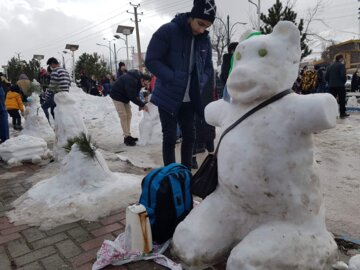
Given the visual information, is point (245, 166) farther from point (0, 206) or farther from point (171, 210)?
point (0, 206)

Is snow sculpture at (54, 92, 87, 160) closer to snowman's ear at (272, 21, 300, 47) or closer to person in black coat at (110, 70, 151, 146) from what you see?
person in black coat at (110, 70, 151, 146)

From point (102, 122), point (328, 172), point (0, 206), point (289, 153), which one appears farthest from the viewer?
point (102, 122)

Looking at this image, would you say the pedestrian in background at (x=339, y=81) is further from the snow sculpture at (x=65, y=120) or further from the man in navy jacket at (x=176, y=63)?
the man in navy jacket at (x=176, y=63)

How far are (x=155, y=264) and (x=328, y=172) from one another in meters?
2.80

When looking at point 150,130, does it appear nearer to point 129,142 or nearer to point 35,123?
point 129,142

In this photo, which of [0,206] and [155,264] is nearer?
[155,264]

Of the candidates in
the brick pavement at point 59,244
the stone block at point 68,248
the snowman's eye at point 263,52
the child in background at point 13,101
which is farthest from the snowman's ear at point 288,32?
the child in background at point 13,101

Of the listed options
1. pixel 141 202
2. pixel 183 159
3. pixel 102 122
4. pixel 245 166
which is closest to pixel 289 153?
pixel 245 166

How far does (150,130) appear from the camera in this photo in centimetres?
654

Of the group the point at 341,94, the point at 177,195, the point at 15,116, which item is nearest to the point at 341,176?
the point at 177,195

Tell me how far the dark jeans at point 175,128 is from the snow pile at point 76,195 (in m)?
0.47

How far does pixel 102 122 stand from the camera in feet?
32.3

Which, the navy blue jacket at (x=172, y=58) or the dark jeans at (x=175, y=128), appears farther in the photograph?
the dark jeans at (x=175, y=128)

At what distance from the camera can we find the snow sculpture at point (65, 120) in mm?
4816
